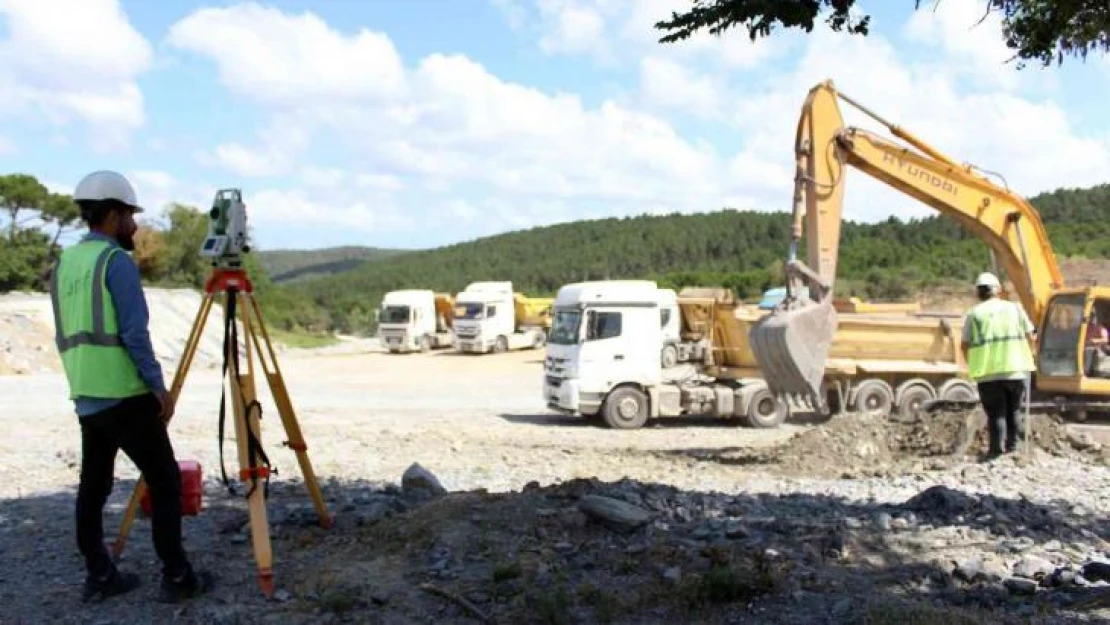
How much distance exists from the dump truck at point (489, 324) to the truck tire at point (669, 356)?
57.4ft

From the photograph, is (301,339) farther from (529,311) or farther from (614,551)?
(614,551)

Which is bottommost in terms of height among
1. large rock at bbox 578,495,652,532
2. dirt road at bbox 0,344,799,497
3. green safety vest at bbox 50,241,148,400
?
dirt road at bbox 0,344,799,497

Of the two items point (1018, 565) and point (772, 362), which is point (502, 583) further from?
point (772, 362)

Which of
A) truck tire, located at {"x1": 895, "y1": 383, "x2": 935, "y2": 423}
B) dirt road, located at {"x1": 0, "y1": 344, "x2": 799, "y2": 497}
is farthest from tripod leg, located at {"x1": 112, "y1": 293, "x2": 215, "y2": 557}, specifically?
truck tire, located at {"x1": 895, "y1": 383, "x2": 935, "y2": 423}

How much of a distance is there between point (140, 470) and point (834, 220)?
1064 cm

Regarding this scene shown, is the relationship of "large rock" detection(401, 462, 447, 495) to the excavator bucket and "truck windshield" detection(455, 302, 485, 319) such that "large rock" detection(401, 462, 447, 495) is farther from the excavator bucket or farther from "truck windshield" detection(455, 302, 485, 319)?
"truck windshield" detection(455, 302, 485, 319)

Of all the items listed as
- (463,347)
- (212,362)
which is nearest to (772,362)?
(212,362)

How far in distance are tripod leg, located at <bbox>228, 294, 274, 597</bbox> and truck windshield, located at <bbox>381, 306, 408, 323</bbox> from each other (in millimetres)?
35968

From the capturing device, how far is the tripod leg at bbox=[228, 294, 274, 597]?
204 inches

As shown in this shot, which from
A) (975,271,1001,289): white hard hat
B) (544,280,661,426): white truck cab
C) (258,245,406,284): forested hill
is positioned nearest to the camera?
(975,271,1001,289): white hard hat

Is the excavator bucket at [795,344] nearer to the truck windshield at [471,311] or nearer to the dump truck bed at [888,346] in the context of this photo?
the dump truck bed at [888,346]

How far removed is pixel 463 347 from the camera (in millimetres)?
39594

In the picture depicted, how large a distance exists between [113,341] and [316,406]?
15656mm

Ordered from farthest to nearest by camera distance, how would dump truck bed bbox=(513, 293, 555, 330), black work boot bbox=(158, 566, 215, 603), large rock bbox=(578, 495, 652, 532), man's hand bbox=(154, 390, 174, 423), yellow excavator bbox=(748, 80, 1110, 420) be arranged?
dump truck bed bbox=(513, 293, 555, 330) < yellow excavator bbox=(748, 80, 1110, 420) < large rock bbox=(578, 495, 652, 532) < black work boot bbox=(158, 566, 215, 603) < man's hand bbox=(154, 390, 174, 423)
